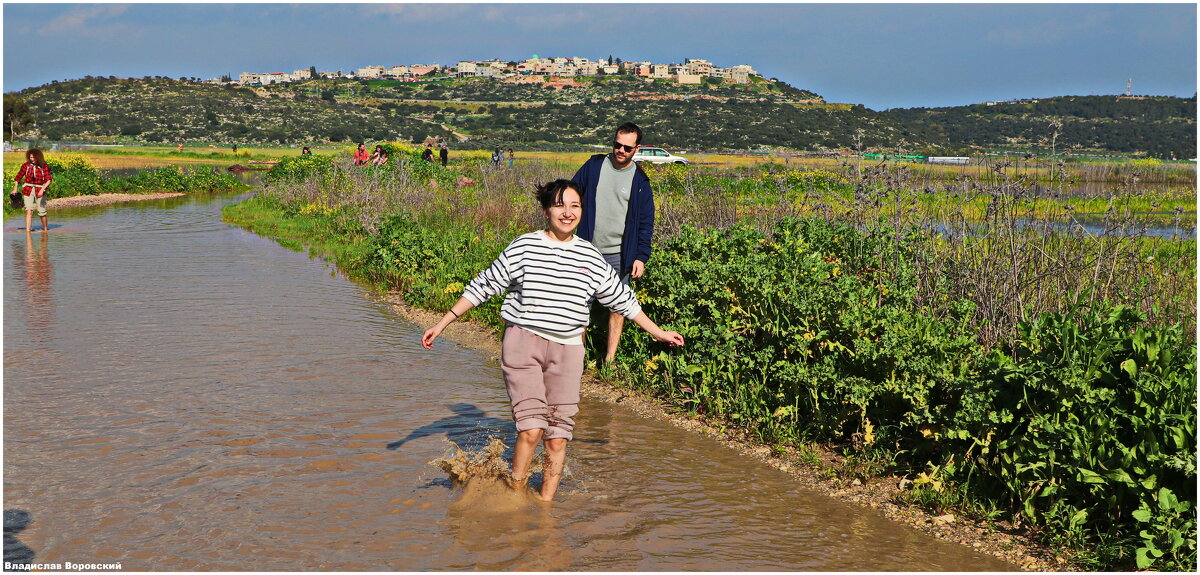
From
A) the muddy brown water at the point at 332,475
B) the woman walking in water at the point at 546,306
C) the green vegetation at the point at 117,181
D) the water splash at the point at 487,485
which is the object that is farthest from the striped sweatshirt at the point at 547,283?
the green vegetation at the point at 117,181

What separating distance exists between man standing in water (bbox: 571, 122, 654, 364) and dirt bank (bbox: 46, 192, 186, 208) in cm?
2213

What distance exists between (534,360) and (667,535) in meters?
1.09

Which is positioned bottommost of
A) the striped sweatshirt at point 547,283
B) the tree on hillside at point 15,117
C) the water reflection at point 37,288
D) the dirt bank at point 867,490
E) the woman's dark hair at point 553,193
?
the dirt bank at point 867,490

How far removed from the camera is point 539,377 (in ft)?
16.2

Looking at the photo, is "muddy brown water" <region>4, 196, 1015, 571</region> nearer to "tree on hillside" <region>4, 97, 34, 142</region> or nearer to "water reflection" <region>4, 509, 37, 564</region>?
"water reflection" <region>4, 509, 37, 564</region>

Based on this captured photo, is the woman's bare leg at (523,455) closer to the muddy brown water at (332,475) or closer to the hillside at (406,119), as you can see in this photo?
the muddy brown water at (332,475)

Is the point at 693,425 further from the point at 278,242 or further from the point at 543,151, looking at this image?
the point at 543,151

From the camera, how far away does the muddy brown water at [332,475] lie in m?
4.61

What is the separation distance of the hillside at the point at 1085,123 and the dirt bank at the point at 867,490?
7738 cm

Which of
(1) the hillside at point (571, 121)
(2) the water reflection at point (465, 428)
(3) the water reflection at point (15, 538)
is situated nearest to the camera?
(3) the water reflection at point (15, 538)

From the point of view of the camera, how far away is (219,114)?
3809 inches

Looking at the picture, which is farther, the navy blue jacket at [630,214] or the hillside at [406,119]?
the hillside at [406,119]

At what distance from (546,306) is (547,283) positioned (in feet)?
0.37

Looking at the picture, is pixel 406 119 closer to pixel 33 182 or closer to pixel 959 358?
pixel 33 182
